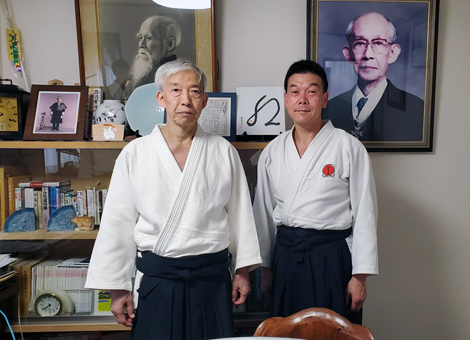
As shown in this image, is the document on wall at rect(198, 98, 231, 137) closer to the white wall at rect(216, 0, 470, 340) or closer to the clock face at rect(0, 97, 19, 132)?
the white wall at rect(216, 0, 470, 340)

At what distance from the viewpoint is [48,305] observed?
1.87 metres

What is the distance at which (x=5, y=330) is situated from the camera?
1806mm

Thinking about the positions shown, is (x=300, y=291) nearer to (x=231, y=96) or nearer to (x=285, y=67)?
(x=231, y=96)

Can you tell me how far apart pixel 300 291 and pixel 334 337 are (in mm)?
635

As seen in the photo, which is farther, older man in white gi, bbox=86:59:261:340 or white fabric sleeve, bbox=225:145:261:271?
white fabric sleeve, bbox=225:145:261:271

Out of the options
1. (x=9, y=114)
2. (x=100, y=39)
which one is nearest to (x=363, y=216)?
(x=100, y=39)

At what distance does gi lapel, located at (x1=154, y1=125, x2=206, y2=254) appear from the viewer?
1336 millimetres

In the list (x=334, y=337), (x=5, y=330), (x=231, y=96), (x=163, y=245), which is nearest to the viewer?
(x=334, y=337)

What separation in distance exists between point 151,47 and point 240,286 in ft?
4.64

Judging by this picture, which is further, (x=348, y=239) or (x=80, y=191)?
(x=80, y=191)

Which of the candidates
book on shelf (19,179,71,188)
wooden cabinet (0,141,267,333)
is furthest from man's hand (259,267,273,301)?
book on shelf (19,179,71,188)

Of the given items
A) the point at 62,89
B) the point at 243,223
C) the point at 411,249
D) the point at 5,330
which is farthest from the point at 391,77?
the point at 5,330

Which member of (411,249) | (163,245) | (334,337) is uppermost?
(163,245)

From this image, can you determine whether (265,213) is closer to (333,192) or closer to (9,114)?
(333,192)
